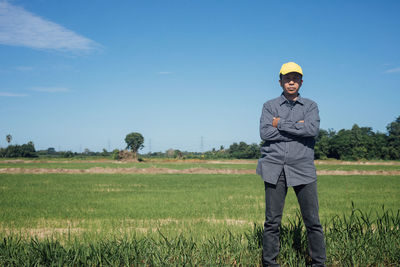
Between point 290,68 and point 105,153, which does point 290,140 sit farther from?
point 105,153

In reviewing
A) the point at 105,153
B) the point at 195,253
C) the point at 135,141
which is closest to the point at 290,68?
the point at 195,253

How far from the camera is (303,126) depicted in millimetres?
3225

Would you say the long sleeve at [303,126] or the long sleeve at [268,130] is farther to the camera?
the long sleeve at [268,130]

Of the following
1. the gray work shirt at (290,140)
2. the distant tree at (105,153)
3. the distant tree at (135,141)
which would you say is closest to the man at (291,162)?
the gray work shirt at (290,140)

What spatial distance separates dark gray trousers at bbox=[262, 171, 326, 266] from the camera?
320 cm

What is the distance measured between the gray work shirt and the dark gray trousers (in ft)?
0.35

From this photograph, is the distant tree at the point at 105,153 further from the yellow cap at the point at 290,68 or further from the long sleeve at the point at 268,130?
the yellow cap at the point at 290,68

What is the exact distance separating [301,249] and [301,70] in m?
2.21

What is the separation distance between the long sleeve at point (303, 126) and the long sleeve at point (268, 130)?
81mm

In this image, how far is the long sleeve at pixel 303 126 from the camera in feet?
10.5

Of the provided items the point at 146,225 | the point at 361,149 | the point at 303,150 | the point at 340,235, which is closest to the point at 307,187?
the point at 303,150

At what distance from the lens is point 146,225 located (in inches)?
276

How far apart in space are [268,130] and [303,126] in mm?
363

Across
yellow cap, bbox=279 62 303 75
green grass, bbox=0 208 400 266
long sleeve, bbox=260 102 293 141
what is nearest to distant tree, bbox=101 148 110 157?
green grass, bbox=0 208 400 266
